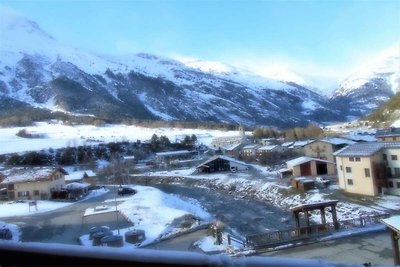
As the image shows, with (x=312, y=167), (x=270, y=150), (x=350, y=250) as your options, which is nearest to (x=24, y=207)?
(x=312, y=167)

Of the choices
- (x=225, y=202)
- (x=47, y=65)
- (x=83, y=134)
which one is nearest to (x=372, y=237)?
(x=225, y=202)

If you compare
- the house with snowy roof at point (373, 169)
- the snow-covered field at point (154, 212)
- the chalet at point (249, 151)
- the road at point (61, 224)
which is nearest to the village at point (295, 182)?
the house with snowy roof at point (373, 169)

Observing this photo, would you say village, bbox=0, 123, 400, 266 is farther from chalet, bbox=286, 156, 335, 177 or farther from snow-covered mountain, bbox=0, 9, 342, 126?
snow-covered mountain, bbox=0, 9, 342, 126

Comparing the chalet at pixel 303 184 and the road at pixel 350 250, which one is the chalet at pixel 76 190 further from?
the road at pixel 350 250

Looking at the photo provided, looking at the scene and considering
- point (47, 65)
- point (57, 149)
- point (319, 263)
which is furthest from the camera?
point (47, 65)

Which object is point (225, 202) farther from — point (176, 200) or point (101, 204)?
point (101, 204)

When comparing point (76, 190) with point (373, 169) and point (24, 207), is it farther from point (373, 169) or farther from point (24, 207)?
point (373, 169)

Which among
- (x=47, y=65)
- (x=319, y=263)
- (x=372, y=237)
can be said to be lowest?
(x=372, y=237)
